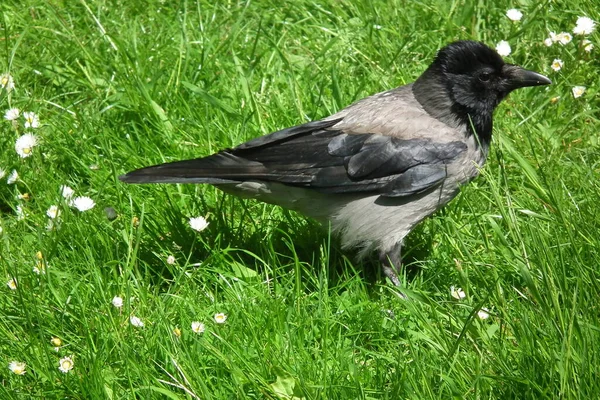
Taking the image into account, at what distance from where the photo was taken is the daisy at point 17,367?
3.68 metres

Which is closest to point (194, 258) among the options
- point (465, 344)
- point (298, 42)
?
point (465, 344)

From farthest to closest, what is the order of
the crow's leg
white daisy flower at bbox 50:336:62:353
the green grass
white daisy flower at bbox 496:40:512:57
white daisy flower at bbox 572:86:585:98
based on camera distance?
white daisy flower at bbox 496:40:512:57
white daisy flower at bbox 572:86:585:98
the crow's leg
white daisy flower at bbox 50:336:62:353
the green grass

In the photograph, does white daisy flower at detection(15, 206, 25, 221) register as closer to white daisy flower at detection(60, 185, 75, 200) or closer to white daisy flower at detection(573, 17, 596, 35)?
white daisy flower at detection(60, 185, 75, 200)

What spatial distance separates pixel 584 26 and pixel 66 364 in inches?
154

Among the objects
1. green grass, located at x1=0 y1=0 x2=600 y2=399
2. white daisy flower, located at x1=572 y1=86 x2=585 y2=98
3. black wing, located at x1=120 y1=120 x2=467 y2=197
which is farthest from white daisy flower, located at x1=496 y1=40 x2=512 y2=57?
black wing, located at x1=120 y1=120 x2=467 y2=197

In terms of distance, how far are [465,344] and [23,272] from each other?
2.18 meters

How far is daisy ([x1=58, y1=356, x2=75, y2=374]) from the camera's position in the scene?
3.62 m

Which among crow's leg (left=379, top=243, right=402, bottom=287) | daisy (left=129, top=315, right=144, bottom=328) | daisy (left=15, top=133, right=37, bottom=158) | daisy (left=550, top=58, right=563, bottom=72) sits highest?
daisy (left=550, top=58, right=563, bottom=72)

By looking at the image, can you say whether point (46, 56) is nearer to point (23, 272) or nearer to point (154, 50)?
point (154, 50)

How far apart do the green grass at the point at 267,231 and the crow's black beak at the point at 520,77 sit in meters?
0.31

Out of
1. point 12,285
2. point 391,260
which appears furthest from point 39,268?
point 391,260

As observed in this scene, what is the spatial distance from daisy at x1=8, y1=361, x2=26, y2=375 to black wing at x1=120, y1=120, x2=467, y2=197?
4.05 ft

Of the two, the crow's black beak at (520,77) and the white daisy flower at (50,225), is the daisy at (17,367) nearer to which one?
the white daisy flower at (50,225)

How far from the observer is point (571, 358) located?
10.1 ft
